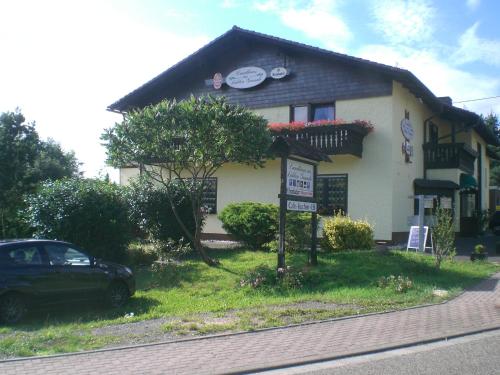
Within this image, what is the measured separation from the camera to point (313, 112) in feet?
66.8

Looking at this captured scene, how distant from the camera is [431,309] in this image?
367 inches

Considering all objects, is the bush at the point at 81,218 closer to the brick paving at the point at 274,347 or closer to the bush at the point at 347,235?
the bush at the point at 347,235

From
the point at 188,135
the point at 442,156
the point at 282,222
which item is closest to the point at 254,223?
the point at 188,135

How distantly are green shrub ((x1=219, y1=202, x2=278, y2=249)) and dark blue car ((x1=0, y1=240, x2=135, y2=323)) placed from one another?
224 inches

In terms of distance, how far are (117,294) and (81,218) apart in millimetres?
3889

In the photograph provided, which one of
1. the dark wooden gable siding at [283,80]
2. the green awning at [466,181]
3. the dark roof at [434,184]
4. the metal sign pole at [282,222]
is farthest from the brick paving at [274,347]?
the green awning at [466,181]

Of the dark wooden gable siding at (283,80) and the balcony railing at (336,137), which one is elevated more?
the dark wooden gable siding at (283,80)

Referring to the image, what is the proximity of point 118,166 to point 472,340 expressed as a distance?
940 cm

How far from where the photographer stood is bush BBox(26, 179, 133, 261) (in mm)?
13984

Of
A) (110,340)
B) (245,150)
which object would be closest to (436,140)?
(245,150)

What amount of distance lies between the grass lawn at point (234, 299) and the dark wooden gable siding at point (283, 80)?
279 inches

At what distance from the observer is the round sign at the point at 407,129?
63.8 ft

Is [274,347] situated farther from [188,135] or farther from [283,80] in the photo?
[283,80]

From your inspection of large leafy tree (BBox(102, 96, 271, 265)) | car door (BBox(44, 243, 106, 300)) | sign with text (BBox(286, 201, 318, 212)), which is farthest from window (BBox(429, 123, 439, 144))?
car door (BBox(44, 243, 106, 300))
